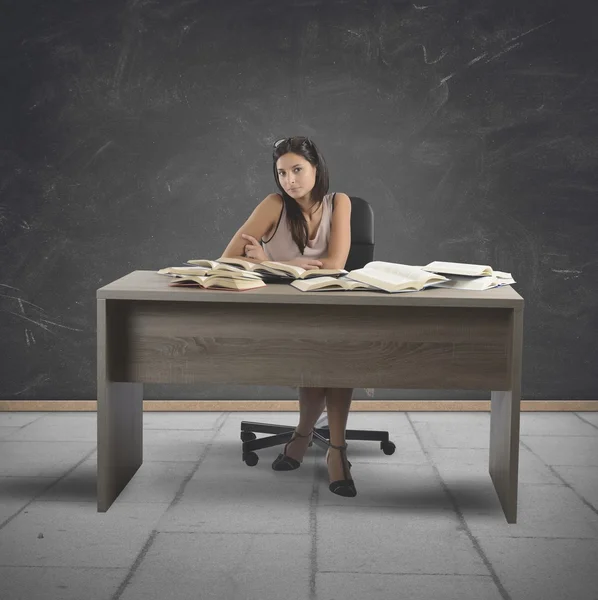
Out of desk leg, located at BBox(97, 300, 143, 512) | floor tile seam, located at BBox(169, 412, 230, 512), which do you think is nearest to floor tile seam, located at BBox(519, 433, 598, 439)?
floor tile seam, located at BBox(169, 412, 230, 512)

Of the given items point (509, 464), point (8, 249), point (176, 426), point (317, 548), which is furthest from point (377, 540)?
point (8, 249)

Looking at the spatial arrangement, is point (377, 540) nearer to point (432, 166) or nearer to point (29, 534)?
point (29, 534)

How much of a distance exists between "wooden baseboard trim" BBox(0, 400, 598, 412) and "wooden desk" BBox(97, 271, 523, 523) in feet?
5.42

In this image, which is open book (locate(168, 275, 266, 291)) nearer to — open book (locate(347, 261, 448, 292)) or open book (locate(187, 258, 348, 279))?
open book (locate(187, 258, 348, 279))

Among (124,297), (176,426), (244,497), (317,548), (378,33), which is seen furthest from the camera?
(378,33)

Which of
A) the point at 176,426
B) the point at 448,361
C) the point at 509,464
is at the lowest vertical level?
the point at 176,426

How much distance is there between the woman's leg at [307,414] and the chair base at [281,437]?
0.29 feet

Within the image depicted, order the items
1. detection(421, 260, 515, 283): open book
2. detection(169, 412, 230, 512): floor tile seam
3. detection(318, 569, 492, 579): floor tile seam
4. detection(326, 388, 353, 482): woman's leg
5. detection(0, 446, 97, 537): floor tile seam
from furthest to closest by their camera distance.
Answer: detection(326, 388, 353, 482): woman's leg → detection(169, 412, 230, 512): floor tile seam → detection(421, 260, 515, 283): open book → detection(0, 446, 97, 537): floor tile seam → detection(318, 569, 492, 579): floor tile seam

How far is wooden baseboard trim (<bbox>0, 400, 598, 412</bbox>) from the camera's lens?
4.17 m

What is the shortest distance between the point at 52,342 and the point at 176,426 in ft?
2.88

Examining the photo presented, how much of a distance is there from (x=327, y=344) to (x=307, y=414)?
0.61 meters

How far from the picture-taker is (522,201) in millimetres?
4184

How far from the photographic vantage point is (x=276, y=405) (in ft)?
13.9

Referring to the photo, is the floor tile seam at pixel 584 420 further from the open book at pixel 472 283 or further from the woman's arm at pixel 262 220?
the woman's arm at pixel 262 220
